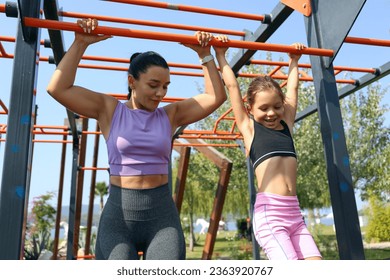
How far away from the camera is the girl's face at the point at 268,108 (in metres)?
2.01

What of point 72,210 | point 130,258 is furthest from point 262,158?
point 72,210

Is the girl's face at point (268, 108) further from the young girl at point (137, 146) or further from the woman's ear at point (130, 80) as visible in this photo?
the woman's ear at point (130, 80)

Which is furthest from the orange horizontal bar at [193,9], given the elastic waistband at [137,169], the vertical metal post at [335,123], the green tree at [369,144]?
the green tree at [369,144]

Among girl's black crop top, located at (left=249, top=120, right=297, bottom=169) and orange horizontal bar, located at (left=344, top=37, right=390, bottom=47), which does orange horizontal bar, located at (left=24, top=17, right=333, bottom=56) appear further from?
girl's black crop top, located at (left=249, top=120, right=297, bottom=169)

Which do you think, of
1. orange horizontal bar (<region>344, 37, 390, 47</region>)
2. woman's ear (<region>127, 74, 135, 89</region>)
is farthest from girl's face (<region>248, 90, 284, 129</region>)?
woman's ear (<region>127, 74, 135, 89</region>)

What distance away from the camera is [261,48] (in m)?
1.93

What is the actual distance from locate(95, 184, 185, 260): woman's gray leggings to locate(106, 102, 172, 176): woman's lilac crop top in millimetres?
86

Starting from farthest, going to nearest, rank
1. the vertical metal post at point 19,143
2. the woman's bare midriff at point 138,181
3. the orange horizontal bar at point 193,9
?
the orange horizontal bar at point 193,9
the woman's bare midriff at point 138,181
the vertical metal post at point 19,143

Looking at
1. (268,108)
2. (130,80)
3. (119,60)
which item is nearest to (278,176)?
(268,108)

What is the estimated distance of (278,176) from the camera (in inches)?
74.5

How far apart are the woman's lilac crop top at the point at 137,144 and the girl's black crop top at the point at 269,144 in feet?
1.85

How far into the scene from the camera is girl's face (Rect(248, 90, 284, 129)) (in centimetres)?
201

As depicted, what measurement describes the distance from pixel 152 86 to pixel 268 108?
2.26 feet

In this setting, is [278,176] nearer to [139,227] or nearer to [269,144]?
[269,144]
